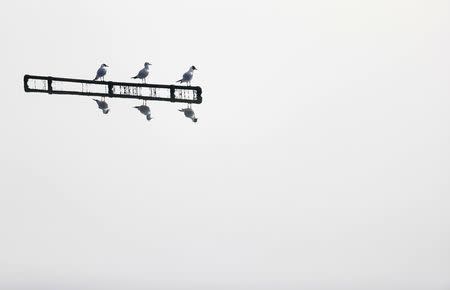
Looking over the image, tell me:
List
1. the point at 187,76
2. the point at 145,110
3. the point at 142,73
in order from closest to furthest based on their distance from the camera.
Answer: the point at 145,110 < the point at 187,76 < the point at 142,73

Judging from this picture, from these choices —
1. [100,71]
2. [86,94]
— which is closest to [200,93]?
[86,94]

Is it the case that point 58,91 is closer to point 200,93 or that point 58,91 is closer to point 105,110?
point 105,110

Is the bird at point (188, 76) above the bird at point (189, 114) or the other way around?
above

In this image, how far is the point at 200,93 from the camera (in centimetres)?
5397

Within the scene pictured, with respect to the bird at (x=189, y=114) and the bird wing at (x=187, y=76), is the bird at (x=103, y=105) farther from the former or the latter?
the bird wing at (x=187, y=76)

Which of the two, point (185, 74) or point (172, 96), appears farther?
point (185, 74)

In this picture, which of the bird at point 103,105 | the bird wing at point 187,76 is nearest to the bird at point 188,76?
the bird wing at point 187,76

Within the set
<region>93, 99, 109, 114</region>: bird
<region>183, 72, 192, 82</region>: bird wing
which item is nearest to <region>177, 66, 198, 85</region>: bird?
<region>183, 72, 192, 82</region>: bird wing

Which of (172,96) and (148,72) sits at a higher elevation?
(148,72)

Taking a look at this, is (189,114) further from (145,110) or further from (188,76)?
(188,76)

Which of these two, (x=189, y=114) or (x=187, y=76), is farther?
(x=187, y=76)

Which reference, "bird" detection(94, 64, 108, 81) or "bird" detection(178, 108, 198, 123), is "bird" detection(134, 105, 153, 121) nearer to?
"bird" detection(178, 108, 198, 123)

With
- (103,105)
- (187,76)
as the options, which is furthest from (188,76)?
(103,105)

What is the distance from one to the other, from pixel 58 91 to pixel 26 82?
1713mm
